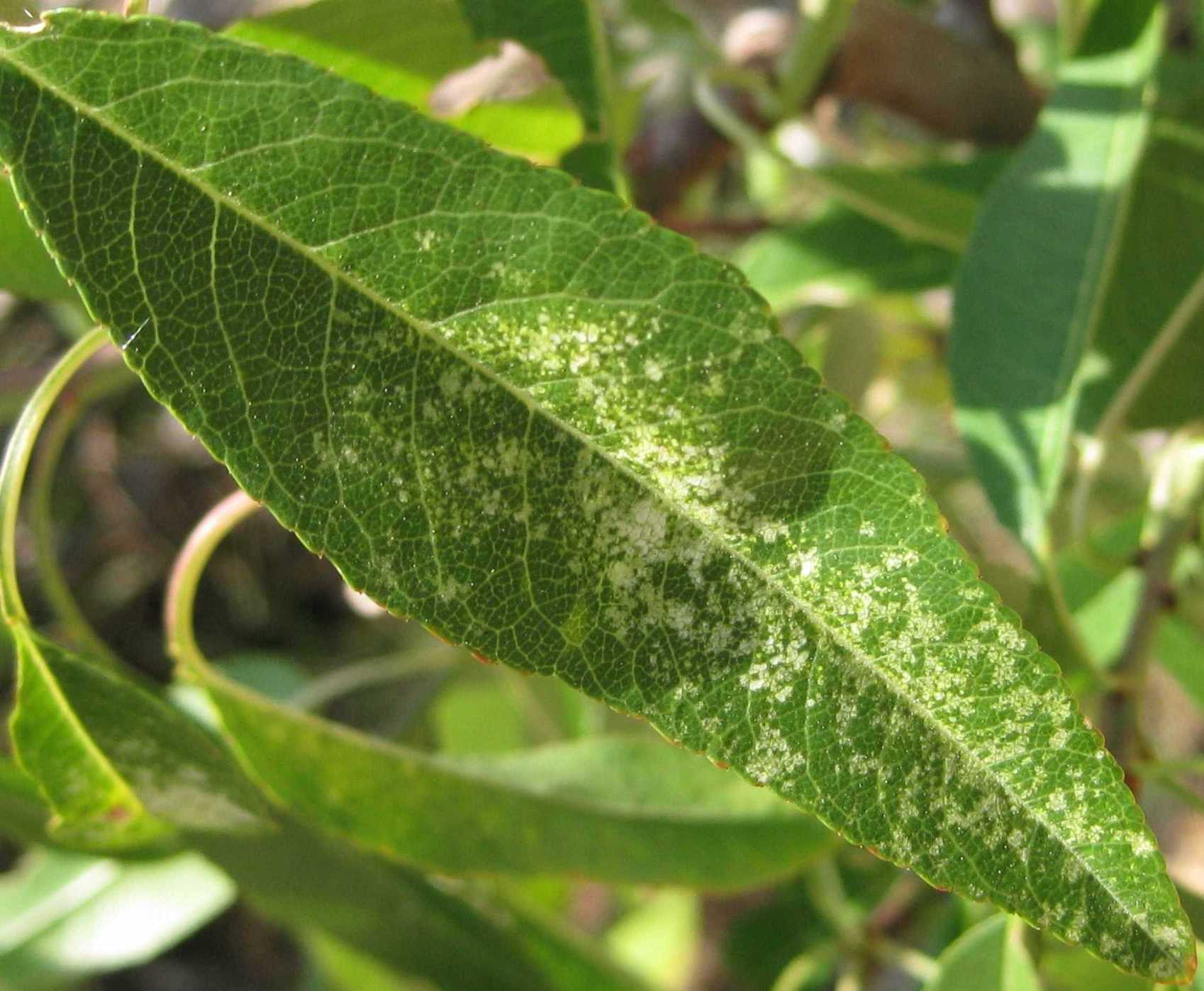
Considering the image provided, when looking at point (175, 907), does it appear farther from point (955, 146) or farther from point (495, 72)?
point (955, 146)

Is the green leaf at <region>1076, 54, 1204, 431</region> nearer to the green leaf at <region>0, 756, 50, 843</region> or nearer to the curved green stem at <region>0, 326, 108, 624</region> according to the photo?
the curved green stem at <region>0, 326, 108, 624</region>

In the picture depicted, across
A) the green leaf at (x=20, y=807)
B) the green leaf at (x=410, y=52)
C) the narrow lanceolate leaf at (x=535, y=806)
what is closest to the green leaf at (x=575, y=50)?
the green leaf at (x=410, y=52)

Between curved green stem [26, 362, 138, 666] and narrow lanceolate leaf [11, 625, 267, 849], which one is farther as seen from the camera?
curved green stem [26, 362, 138, 666]

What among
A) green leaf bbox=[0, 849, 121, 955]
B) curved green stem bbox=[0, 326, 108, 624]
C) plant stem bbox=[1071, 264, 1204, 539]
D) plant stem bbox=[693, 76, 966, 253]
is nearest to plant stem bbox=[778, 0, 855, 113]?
plant stem bbox=[693, 76, 966, 253]

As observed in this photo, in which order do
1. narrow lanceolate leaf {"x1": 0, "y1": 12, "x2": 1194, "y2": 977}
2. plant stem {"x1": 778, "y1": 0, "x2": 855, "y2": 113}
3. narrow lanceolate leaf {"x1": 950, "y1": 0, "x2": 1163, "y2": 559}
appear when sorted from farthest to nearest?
plant stem {"x1": 778, "y1": 0, "x2": 855, "y2": 113}, narrow lanceolate leaf {"x1": 950, "y1": 0, "x2": 1163, "y2": 559}, narrow lanceolate leaf {"x1": 0, "y1": 12, "x2": 1194, "y2": 977}

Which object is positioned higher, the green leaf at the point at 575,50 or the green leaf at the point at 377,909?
the green leaf at the point at 575,50

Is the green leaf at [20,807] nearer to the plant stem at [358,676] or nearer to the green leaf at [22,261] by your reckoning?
the plant stem at [358,676]

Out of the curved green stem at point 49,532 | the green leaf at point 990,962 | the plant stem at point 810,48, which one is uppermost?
the plant stem at point 810,48
